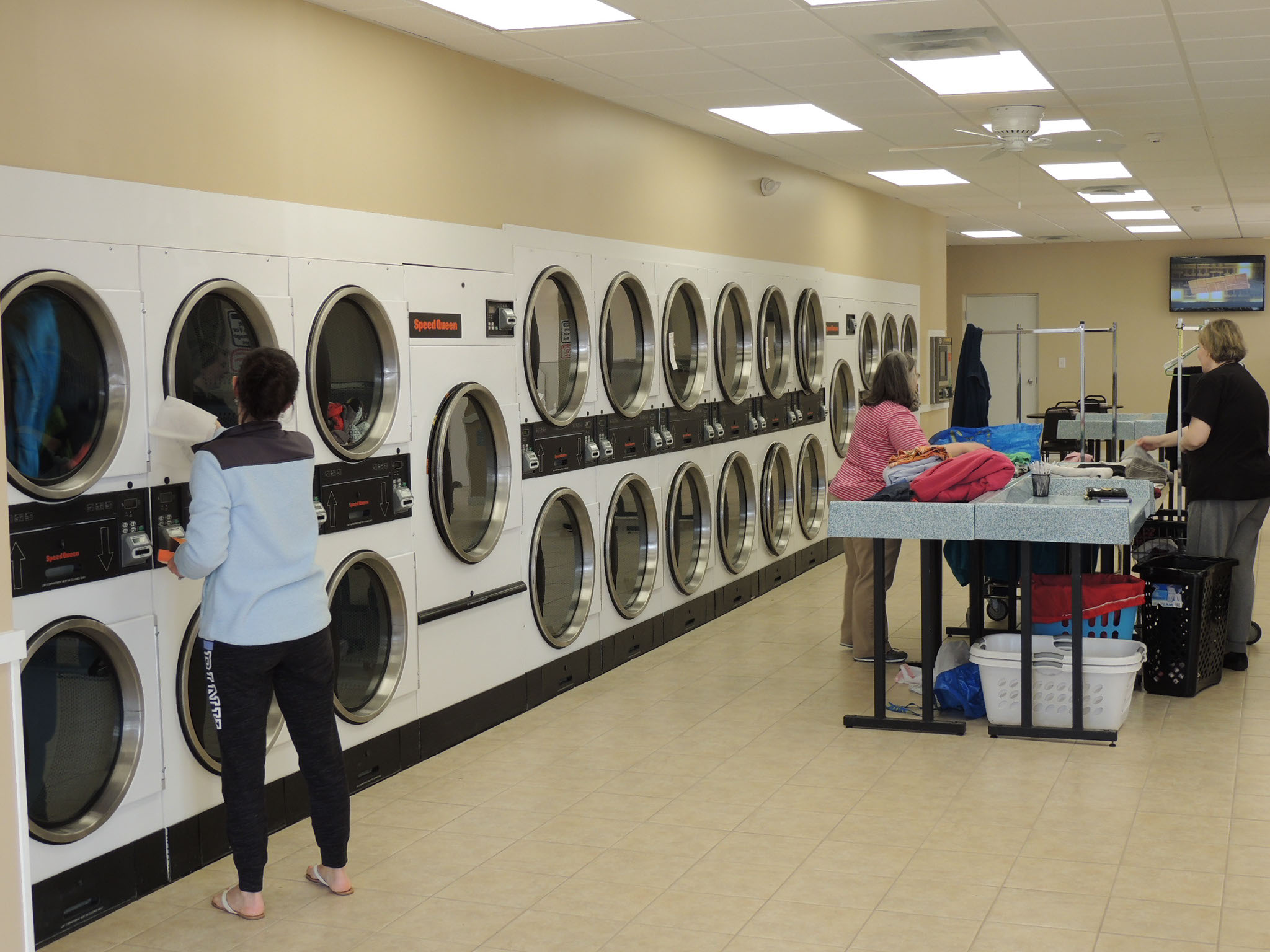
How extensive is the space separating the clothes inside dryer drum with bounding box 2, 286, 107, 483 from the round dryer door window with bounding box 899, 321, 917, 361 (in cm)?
877

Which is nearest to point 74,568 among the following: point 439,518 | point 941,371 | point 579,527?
point 439,518

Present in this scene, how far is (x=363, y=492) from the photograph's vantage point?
176 inches

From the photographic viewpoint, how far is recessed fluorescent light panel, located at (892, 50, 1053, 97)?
5.45 metres

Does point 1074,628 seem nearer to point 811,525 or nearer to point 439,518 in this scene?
point 439,518

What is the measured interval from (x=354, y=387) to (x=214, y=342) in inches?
27.8

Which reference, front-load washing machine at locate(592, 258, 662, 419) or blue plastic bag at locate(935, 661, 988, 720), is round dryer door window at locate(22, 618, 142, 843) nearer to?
front-load washing machine at locate(592, 258, 662, 419)

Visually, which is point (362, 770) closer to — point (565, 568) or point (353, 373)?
point (353, 373)

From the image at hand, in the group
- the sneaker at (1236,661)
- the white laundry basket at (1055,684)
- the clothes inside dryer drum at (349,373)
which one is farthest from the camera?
the sneaker at (1236,661)

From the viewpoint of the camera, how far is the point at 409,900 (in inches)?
143

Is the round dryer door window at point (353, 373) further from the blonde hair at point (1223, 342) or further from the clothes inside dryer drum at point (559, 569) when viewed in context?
the blonde hair at point (1223, 342)

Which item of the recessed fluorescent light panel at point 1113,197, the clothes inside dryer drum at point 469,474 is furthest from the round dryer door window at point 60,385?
the recessed fluorescent light panel at point 1113,197

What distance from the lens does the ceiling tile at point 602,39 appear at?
4773 mm

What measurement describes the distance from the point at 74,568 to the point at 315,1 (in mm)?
2068

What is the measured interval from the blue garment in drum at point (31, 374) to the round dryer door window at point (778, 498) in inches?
213
